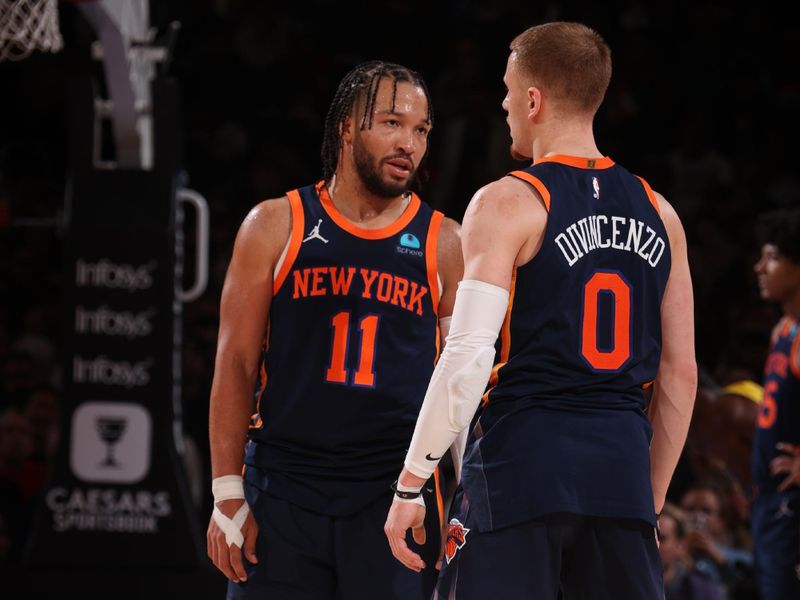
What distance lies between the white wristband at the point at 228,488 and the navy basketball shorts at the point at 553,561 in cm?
66

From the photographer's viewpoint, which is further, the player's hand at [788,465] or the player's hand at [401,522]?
the player's hand at [788,465]

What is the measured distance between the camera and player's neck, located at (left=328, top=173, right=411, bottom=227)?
325 centimetres

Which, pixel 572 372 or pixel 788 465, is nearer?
pixel 572 372

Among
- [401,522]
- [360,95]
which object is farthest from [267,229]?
[401,522]

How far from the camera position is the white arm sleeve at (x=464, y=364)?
8.51ft

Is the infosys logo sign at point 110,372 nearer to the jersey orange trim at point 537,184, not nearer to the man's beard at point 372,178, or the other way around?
the man's beard at point 372,178

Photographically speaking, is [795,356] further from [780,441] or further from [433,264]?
[433,264]

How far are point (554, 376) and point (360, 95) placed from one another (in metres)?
1.07

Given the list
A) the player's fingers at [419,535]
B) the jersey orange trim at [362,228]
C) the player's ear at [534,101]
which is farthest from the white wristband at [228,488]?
the player's ear at [534,101]

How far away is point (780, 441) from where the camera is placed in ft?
16.5

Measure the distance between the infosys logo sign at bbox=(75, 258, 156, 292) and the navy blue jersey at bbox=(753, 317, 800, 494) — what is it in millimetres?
2960

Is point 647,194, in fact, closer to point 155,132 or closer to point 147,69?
point 155,132

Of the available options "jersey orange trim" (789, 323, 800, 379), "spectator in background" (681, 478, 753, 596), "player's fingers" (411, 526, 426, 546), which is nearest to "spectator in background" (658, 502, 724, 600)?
"spectator in background" (681, 478, 753, 596)

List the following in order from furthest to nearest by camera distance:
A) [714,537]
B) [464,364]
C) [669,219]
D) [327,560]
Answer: [714,537] → [327,560] → [669,219] → [464,364]
